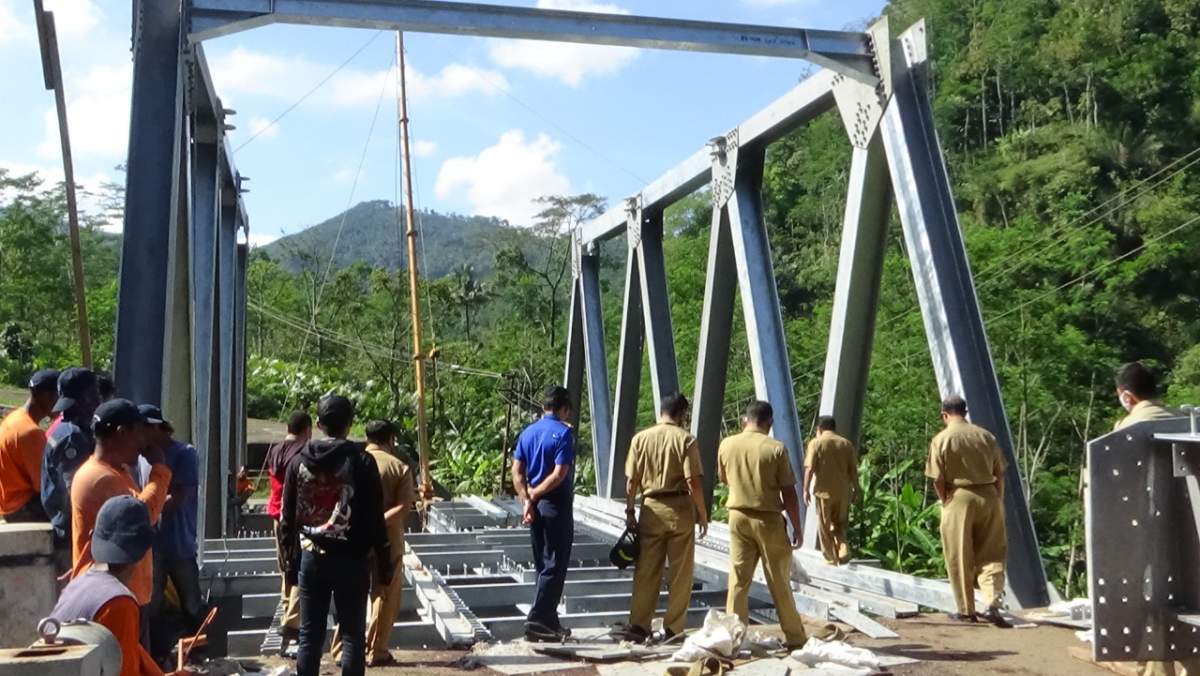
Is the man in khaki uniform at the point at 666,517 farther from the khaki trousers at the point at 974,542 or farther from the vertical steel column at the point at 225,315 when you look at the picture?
the vertical steel column at the point at 225,315

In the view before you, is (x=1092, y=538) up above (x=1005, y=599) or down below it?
above

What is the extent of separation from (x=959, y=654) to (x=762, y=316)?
171 inches

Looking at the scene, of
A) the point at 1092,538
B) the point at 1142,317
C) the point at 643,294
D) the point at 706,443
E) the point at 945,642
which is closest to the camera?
the point at 1092,538

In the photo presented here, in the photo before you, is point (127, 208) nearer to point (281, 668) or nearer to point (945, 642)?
point (281, 668)

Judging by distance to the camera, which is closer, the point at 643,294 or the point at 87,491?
the point at 87,491

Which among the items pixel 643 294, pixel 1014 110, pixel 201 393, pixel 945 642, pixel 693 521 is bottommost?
pixel 945 642

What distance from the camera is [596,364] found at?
15484 mm

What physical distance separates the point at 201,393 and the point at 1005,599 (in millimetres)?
6934

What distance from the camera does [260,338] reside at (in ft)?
156

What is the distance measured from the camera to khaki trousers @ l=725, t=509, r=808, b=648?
643 cm

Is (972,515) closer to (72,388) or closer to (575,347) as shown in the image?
(72,388)

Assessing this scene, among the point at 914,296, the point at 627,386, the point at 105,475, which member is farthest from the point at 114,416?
the point at 914,296

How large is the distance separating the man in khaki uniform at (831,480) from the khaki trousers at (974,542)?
7.29 ft

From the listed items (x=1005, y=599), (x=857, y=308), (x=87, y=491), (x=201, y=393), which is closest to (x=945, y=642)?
(x=1005, y=599)
